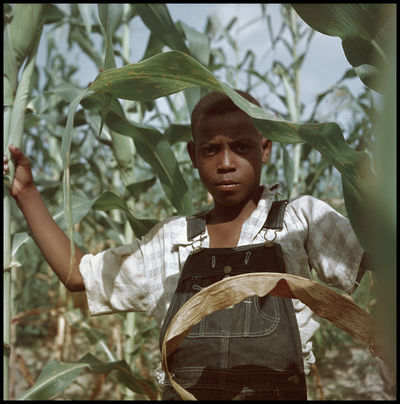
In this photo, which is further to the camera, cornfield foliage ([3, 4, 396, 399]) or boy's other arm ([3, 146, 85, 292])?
boy's other arm ([3, 146, 85, 292])

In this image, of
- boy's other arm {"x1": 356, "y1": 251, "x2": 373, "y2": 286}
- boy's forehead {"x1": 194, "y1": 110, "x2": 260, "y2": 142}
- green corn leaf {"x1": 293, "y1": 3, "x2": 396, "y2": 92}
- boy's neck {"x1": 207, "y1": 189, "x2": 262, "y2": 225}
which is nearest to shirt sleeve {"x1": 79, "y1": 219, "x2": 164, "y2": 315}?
boy's neck {"x1": 207, "y1": 189, "x2": 262, "y2": 225}

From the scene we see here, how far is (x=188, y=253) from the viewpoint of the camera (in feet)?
2.45

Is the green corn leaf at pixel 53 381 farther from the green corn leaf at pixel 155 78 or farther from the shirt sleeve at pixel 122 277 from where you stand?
the green corn leaf at pixel 155 78

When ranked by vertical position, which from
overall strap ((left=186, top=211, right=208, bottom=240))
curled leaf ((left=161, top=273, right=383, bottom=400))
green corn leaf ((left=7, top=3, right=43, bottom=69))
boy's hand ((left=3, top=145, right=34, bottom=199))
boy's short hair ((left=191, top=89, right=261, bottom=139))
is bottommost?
curled leaf ((left=161, top=273, right=383, bottom=400))

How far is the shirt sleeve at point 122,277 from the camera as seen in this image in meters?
0.79

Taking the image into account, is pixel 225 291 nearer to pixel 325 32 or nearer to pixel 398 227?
pixel 398 227

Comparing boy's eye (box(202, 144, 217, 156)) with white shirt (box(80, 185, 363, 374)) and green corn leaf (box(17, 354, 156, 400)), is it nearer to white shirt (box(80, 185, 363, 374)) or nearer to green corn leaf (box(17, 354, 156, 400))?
white shirt (box(80, 185, 363, 374))

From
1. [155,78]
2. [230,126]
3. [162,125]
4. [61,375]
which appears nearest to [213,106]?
[230,126]

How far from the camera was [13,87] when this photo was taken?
80cm

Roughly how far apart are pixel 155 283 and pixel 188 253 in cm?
9

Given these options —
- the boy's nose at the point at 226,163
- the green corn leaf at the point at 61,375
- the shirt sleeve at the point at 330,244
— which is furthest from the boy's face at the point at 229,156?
the green corn leaf at the point at 61,375

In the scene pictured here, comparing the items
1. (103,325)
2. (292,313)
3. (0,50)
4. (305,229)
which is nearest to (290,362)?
(292,313)

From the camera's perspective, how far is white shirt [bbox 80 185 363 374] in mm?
633

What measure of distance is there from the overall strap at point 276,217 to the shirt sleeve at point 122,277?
21 centimetres
